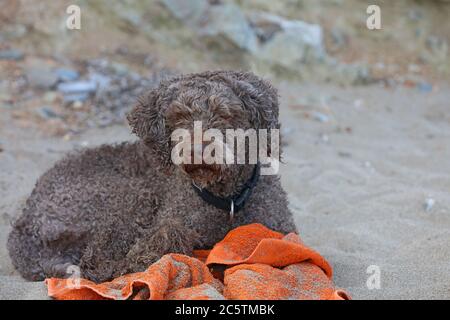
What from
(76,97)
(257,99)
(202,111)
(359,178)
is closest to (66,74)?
(76,97)

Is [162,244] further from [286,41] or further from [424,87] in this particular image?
[424,87]

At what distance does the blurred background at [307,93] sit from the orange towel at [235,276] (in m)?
0.48

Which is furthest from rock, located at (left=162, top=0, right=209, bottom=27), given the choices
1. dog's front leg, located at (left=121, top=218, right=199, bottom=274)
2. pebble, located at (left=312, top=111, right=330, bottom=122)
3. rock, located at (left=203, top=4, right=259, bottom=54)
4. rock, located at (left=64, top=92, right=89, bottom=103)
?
dog's front leg, located at (left=121, top=218, right=199, bottom=274)

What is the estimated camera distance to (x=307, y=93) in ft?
28.5

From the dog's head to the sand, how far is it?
3.25ft

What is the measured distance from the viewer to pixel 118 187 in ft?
14.4

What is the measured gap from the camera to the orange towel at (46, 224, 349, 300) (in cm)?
332

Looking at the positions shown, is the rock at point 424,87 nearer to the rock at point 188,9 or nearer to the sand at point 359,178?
the sand at point 359,178

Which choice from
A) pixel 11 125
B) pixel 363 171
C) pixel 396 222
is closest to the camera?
pixel 396 222

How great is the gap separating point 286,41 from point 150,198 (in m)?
5.24
